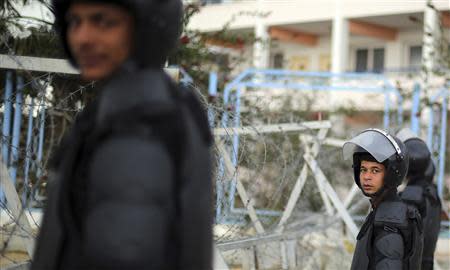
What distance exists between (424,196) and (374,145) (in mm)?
1616

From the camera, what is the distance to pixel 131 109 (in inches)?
74.7

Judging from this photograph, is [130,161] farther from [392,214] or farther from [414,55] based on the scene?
[414,55]

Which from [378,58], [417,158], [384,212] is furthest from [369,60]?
[384,212]

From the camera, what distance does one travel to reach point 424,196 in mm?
5691

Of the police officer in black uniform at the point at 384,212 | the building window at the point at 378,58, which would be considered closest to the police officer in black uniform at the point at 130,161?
the police officer in black uniform at the point at 384,212

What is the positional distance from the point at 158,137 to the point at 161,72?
220mm

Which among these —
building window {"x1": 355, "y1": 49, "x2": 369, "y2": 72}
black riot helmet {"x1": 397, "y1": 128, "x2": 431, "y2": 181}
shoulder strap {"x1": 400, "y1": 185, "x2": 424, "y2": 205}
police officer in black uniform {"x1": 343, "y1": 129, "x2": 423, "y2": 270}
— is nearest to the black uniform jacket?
police officer in black uniform {"x1": 343, "y1": 129, "x2": 423, "y2": 270}

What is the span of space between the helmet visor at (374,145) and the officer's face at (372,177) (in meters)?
0.07

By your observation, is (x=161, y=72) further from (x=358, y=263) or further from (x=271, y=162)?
(x=271, y=162)

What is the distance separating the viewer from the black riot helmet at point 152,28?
76.8 inches

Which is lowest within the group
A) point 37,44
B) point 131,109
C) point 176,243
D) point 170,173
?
point 176,243

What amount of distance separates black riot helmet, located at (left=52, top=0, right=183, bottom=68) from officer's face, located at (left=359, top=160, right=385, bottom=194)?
235 centimetres

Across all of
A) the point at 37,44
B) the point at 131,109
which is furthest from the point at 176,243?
the point at 37,44

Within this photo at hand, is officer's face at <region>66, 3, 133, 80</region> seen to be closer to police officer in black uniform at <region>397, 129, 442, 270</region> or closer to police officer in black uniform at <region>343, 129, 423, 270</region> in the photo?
police officer in black uniform at <region>343, 129, 423, 270</region>
